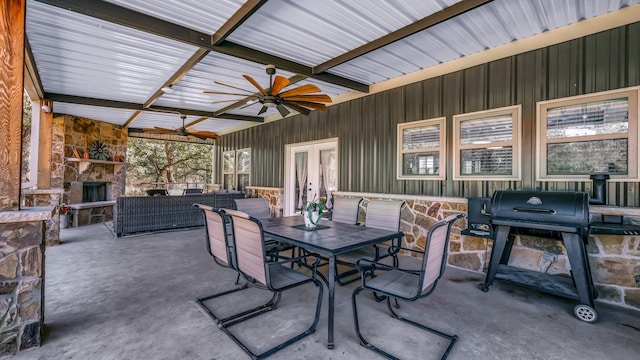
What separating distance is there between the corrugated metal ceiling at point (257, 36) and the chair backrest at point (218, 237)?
1868 millimetres

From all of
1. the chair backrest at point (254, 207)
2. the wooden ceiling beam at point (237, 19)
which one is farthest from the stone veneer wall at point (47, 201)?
the wooden ceiling beam at point (237, 19)

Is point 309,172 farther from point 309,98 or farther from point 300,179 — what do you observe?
point 309,98

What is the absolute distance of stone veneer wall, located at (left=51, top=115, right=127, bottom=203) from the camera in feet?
23.4

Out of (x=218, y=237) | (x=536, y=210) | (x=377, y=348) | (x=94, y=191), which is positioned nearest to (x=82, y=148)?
(x=94, y=191)

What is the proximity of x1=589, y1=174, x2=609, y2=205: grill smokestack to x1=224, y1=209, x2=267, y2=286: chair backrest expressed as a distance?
3.31 metres

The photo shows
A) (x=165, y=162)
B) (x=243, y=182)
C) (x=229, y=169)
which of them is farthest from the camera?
(x=165, y=162)

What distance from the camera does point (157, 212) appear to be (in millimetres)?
6160

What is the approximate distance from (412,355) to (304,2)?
317 cm

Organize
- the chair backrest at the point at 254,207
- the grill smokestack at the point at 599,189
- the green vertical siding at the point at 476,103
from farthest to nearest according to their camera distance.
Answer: the chair backrest at the point at 254,207
the green vertical siding at the point at 476,103
the grill smokestack at the point at 599,189

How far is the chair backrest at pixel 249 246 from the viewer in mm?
2002

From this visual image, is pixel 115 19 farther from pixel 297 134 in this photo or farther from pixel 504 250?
pixel 504 250

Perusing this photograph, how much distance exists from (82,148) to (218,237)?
7690mm

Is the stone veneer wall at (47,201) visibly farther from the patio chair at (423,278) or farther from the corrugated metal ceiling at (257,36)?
the patio chair at (423,278)

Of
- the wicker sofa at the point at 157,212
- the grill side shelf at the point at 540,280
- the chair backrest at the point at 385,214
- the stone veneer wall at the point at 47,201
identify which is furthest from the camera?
the wicker sofa at the point at 157,212
